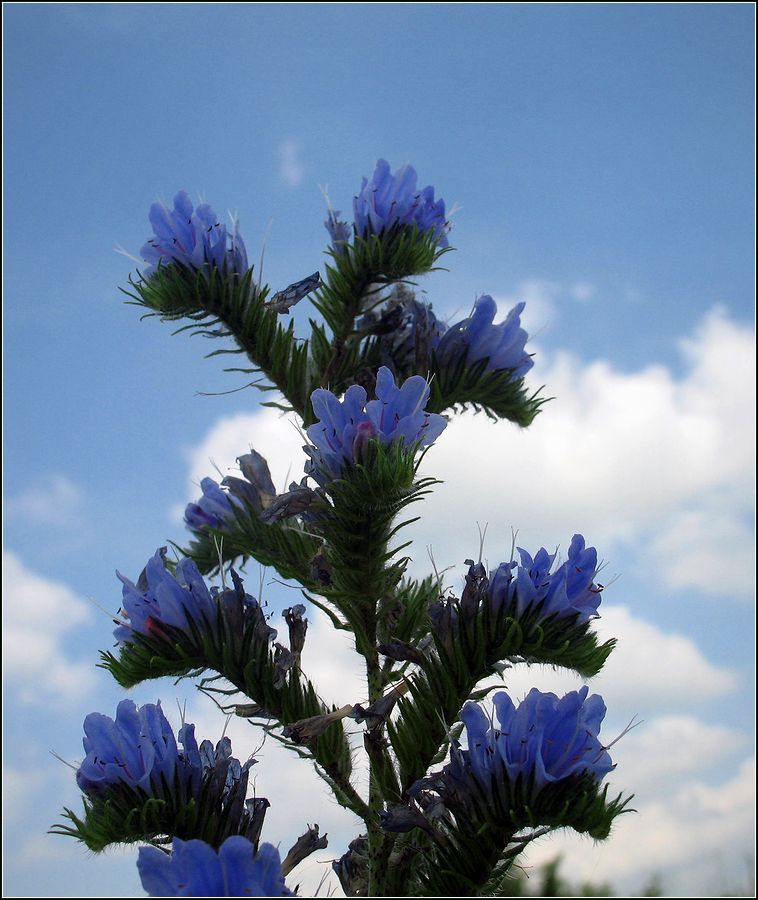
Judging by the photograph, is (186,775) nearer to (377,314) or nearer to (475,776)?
(475,776)

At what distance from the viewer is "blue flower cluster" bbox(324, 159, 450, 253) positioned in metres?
4.20

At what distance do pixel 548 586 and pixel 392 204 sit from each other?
6.17ft

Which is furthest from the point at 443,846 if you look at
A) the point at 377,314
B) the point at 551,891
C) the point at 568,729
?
the point at 551,891

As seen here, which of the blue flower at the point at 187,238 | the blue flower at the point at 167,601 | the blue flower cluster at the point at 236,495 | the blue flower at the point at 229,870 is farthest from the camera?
the blue flower cluster at the point at 236,495

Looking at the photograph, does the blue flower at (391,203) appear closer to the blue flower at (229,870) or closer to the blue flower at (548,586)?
the blue flower at (548,586)

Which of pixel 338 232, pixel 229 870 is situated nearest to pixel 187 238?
pixel 338 232

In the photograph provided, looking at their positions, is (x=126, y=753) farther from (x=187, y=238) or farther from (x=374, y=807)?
(x=187, y=238)

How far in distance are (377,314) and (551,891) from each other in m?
6.83

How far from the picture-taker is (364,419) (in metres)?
3.17

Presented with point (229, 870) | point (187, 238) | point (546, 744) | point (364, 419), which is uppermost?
point (187, 238)

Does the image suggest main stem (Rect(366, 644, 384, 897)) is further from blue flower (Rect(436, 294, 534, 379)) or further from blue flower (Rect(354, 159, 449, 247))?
blue flower (Rect(354, 159, 449, 247))

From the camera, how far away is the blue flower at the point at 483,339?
4.24m

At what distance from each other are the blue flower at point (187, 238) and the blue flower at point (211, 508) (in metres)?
1.05

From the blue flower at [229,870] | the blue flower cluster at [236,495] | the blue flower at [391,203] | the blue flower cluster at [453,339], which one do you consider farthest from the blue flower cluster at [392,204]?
the blue flower at [229,870]
